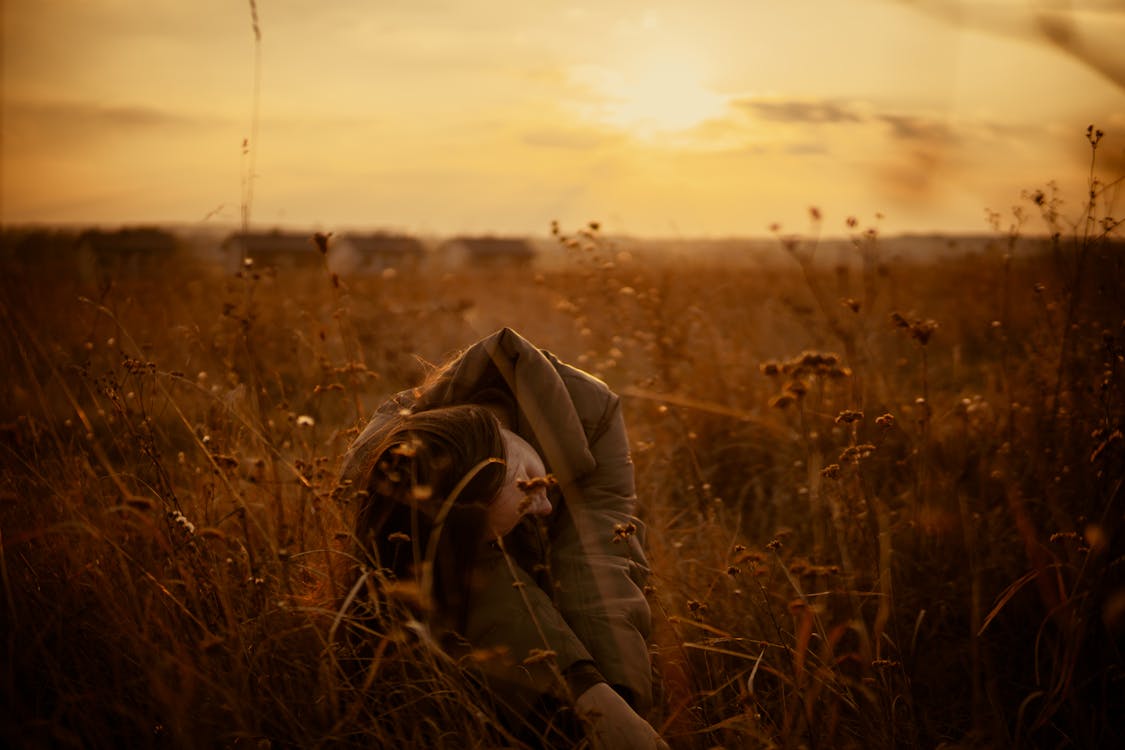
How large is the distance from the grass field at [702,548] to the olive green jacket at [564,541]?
0.13m

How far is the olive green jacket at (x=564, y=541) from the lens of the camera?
6.46 feet

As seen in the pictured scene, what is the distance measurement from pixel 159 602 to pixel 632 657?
1223 mm

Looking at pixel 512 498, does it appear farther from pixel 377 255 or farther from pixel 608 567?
pixel 377 255

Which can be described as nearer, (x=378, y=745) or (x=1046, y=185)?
(x=378, y=745)

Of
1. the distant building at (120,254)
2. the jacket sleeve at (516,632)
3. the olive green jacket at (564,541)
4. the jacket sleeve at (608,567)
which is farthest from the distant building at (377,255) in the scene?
the distant building at (120,254)

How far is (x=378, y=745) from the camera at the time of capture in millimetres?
1784

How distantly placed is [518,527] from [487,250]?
28.1 metres

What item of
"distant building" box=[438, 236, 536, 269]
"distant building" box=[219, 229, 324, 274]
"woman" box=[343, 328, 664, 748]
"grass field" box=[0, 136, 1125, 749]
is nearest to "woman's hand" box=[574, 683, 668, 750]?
"woman" box=[343, 328, 664, 748]

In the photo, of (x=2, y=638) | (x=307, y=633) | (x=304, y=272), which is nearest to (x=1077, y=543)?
(x=307, y=633)

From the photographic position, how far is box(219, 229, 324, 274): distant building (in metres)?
3.39

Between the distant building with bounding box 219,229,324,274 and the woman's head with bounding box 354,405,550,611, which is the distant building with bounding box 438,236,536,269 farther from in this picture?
the woman's head with bounding box 354,405,550,611

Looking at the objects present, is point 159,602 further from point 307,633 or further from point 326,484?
point 326,484

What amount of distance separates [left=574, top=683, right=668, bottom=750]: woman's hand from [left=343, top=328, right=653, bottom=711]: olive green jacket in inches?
3.3

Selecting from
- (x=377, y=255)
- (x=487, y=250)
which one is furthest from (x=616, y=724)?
(x=487, y=250)
